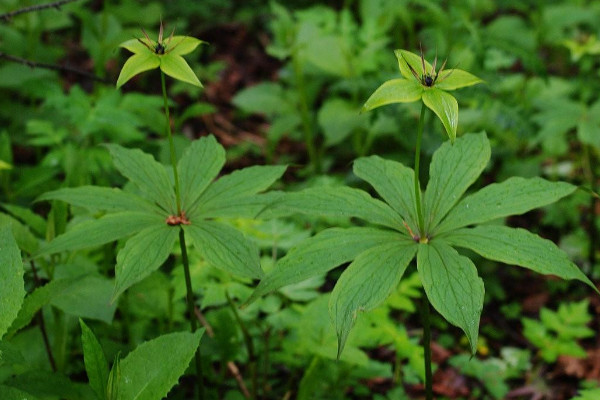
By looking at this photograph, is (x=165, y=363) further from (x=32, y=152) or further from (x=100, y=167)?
(x=32, y=152)

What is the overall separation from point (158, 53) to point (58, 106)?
5.92 feet

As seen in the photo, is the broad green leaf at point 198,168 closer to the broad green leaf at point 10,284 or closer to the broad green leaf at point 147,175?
the broad green leaf at point 147,175

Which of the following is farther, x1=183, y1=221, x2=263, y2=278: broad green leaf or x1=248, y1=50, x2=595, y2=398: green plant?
x1=183, y1=221, x2=263, y2=278: broad green leaf

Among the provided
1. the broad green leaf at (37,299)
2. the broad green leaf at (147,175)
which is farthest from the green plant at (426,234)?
the broad green leaf at (37,299)

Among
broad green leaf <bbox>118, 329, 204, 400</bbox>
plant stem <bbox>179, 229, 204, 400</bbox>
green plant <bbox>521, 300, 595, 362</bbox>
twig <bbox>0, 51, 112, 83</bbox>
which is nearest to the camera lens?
broad green leaf <bbox>118, 329, 204, 400</bbox>

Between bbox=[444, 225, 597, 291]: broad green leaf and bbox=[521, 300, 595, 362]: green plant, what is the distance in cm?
137

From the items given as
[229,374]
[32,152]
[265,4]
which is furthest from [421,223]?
[265,4]

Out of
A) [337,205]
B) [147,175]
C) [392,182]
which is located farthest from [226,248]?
[392,182]

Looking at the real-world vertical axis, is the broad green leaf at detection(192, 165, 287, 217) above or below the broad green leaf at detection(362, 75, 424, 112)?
below

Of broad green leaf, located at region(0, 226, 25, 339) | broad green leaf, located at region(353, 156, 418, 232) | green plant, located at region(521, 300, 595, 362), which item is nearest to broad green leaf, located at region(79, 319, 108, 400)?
broad green leaf, located at region(0, 226, 25, 339)

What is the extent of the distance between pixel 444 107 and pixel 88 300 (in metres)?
1.26

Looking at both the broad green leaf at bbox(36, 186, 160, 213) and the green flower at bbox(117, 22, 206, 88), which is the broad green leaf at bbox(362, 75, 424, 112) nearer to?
the green flower at bbox(117, 22, 206, 88)

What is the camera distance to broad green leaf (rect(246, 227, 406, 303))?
1624 millimetres

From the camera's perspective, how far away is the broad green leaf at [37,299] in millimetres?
1877
